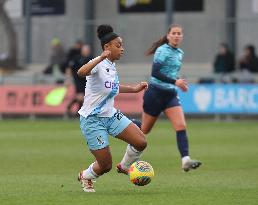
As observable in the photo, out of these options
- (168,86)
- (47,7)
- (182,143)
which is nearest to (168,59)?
(168,86)

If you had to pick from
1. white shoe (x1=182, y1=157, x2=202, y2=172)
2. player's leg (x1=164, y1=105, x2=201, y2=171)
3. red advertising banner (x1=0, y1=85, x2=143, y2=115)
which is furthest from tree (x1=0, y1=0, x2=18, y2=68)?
white shoe (x1=182, y1=157, x2=202, y2=172)

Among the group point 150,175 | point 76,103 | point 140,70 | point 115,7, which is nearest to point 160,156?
point 150,175

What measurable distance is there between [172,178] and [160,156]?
158 inches

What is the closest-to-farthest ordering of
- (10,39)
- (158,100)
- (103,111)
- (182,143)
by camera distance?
(103,111) → (182,143) → (158,100) → (10,39)

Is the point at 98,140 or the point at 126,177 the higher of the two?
the point at 98,140

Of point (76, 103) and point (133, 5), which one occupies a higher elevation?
point (133, 5)

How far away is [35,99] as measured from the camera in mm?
32062

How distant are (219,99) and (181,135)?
47.5 feet

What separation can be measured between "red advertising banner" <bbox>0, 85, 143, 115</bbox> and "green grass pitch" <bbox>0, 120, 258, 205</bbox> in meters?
4.30

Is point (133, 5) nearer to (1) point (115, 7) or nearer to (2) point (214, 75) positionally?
(1) point (115, 7)

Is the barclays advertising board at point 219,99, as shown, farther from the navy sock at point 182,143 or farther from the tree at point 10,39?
the navy sock at point 182,143

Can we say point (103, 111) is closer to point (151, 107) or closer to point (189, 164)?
point (189, 164)

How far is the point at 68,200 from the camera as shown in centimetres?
1234

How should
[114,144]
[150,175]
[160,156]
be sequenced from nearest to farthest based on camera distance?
[150,175], [160,156], [114,144]
